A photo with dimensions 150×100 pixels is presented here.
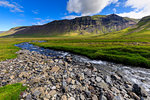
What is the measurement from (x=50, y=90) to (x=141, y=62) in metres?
21.8

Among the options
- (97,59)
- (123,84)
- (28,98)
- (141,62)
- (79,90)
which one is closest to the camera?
(28,98)

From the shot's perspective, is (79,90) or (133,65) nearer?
(79,90)

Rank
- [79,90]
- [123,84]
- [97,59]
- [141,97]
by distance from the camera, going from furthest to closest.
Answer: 1. [97,59]
2. [123,84]
3. [79,90]
4. [141,97]

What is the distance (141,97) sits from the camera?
26.1 feet

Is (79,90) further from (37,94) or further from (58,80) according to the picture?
(37,94)

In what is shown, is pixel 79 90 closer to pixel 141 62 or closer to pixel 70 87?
pixel 70 87

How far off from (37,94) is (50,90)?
1442mm

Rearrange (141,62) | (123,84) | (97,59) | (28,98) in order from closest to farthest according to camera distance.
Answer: (28,98), (123,84), (141,62), (97,59)

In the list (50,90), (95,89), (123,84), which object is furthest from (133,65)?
(50,90)

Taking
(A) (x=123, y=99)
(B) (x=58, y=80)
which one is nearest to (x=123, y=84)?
(A) (x=123, y=99)

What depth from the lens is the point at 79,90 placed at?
28.4 feet

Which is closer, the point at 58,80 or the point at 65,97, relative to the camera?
the point at 65,97

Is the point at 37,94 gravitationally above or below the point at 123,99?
above

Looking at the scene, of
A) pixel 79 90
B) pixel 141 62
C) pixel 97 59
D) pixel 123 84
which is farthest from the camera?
pixel 97 59
